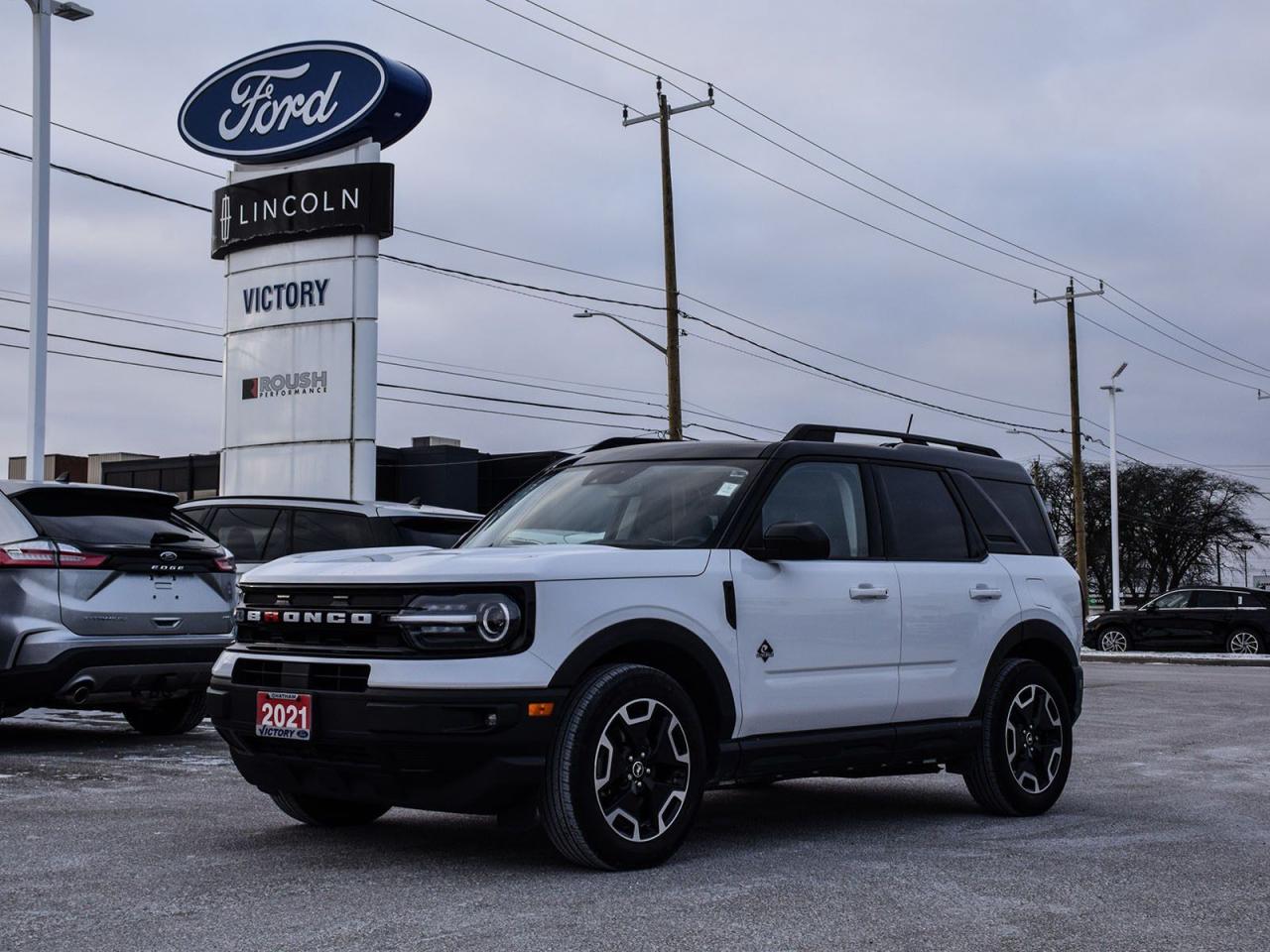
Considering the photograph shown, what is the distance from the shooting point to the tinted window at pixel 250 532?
13.4 m

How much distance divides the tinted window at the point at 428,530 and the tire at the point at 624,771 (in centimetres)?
686

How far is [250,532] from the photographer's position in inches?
534

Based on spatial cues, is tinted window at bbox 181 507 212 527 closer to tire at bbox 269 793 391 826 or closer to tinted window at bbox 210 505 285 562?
tinted window at bbox 210 505 285 562

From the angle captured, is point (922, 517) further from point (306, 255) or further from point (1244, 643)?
point (1244, 643)

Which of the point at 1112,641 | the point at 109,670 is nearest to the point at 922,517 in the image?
the point at 109,670

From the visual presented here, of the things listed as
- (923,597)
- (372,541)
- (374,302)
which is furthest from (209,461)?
(923,597)

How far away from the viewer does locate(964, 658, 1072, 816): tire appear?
775cm

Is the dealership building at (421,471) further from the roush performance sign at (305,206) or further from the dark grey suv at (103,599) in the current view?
the dark grey suv at (103,599)

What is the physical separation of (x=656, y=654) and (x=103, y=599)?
192 inches

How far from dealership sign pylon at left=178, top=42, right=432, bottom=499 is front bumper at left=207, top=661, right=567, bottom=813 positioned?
58.1 feet

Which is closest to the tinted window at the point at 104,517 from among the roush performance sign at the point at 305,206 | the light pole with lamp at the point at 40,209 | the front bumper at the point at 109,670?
the front bumper at the point at 109,670

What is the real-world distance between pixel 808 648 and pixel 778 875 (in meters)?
1.15

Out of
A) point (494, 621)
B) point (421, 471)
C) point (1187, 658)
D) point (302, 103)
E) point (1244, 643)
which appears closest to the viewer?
point (494, 621)

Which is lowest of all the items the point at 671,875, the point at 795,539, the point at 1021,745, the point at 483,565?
the point at 671,875
